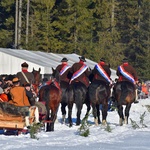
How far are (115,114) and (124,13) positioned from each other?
2260 inches

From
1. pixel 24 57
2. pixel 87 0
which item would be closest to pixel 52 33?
pixel 87 0

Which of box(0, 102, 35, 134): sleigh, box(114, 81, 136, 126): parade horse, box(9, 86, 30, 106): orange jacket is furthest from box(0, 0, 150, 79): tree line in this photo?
box(0, 102, 35, 134): sleigh

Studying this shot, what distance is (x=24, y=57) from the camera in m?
41.4

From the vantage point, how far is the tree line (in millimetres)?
65750

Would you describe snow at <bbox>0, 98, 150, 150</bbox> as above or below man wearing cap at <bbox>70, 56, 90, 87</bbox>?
below

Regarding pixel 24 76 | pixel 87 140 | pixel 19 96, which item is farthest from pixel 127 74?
pixel 87 140

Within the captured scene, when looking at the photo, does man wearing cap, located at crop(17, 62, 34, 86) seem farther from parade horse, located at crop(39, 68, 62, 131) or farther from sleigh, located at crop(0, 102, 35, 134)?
sleigh, located at crop(0, 102, 35, 134)

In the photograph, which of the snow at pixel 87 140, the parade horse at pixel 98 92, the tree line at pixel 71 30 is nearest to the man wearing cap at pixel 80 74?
the parade horse at pixel 98 92

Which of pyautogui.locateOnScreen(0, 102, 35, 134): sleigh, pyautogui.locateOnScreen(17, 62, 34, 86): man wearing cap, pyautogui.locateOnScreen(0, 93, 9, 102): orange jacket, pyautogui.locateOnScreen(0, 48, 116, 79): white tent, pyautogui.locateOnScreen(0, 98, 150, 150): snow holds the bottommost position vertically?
pyautogui.locateOnScreen(0, 98, 150, 150): snow

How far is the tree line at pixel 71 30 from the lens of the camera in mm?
65750

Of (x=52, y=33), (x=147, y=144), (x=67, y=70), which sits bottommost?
(x=147, y=144)

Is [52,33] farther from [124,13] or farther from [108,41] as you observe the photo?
[124,13]

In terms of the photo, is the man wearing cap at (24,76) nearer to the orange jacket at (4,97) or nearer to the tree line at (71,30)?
the orange jacket at (4,97)

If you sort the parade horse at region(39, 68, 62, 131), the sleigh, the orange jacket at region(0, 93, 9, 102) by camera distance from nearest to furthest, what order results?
the sleigh, the orange jacket at region(0, 93, 9, 102), the parade horse at region(39, 68, 62, 131)
